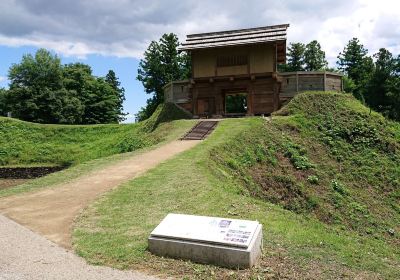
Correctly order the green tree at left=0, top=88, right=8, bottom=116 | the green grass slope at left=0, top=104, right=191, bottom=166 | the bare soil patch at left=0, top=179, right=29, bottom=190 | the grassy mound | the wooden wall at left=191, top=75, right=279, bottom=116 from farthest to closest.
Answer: the green tree at left=0, top=88, right=8, bottom=116
the green grass slope at left=0, top=104, right=191, bottom=166
the wooden wall at left=191, top=75, right=279, bottom=116
the bare soil patch at left=0, top=179, right=29, bottom=190
the grassy mound

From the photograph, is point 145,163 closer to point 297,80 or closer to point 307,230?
point 307,230

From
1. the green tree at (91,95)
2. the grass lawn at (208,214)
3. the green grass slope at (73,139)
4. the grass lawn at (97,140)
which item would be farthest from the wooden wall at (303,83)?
the green tree at (91,95)

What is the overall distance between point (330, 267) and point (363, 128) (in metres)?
19.5

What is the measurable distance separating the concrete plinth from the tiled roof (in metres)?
21.9

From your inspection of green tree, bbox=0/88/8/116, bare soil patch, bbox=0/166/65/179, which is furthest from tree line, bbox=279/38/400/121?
green tree, bbox=0/88/8/116

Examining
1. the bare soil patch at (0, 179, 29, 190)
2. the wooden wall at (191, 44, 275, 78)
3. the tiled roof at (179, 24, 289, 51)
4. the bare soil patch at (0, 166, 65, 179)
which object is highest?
the tiled roof at (179, 24, 289, 51)

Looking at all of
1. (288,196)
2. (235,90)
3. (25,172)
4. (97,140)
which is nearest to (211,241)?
(288,196)

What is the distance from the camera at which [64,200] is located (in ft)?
37.1

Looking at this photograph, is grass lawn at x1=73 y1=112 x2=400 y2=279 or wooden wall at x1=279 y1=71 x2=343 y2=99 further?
wooden wall at x1=279 y1=71 x2=343 y2=99

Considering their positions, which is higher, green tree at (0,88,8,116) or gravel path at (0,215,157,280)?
green tree at (0,88,8,116)

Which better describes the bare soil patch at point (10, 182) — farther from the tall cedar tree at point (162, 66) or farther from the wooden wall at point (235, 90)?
the tall cedar tree at point (162, 66)

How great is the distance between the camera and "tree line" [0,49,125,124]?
5519 centimetres

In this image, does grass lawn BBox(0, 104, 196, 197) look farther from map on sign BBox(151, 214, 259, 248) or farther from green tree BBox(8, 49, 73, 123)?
green tree BBox(8, 49, 73, 123)

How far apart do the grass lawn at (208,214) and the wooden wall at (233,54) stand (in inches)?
621
